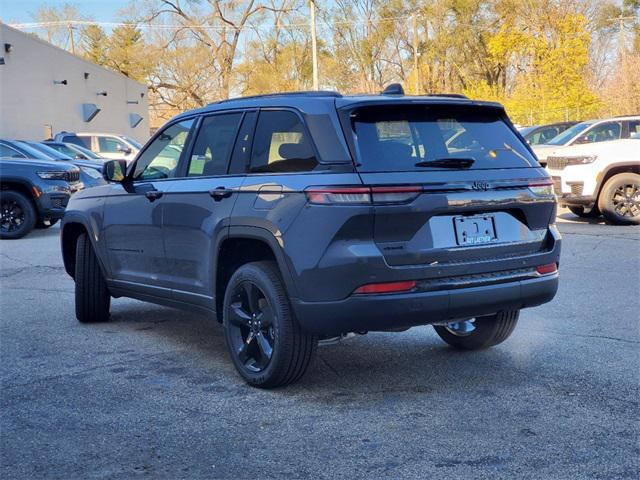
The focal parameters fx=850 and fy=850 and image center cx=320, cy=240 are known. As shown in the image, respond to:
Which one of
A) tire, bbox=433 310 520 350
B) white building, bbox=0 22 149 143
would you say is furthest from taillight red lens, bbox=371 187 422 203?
white building, bbox=0 22 149 143

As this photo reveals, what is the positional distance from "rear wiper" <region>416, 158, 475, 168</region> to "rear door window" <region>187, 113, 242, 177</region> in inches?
53.8

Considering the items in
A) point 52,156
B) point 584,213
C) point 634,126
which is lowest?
point 584,213

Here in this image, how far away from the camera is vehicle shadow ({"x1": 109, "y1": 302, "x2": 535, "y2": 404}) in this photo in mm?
5039

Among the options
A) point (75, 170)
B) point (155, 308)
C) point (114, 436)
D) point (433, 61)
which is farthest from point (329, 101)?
point (433, 61)

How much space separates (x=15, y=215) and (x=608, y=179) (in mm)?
9861

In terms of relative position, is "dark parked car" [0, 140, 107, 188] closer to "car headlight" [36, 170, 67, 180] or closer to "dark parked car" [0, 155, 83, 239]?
"car headlight" [36, 170, 67, 180]

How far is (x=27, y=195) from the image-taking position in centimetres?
1454

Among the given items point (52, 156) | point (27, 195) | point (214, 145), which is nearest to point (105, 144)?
point (52, 156)

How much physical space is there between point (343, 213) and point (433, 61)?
53.3 m

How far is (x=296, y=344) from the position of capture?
4.80m

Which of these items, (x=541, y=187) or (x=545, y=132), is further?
(x=545, y=132)

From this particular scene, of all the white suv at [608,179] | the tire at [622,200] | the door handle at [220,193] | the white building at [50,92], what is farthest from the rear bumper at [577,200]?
Result: the white building at [50,92]

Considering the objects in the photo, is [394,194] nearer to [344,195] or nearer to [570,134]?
[344,195]

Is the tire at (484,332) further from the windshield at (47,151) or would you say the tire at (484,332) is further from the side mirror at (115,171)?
the windshield at (47,151)
